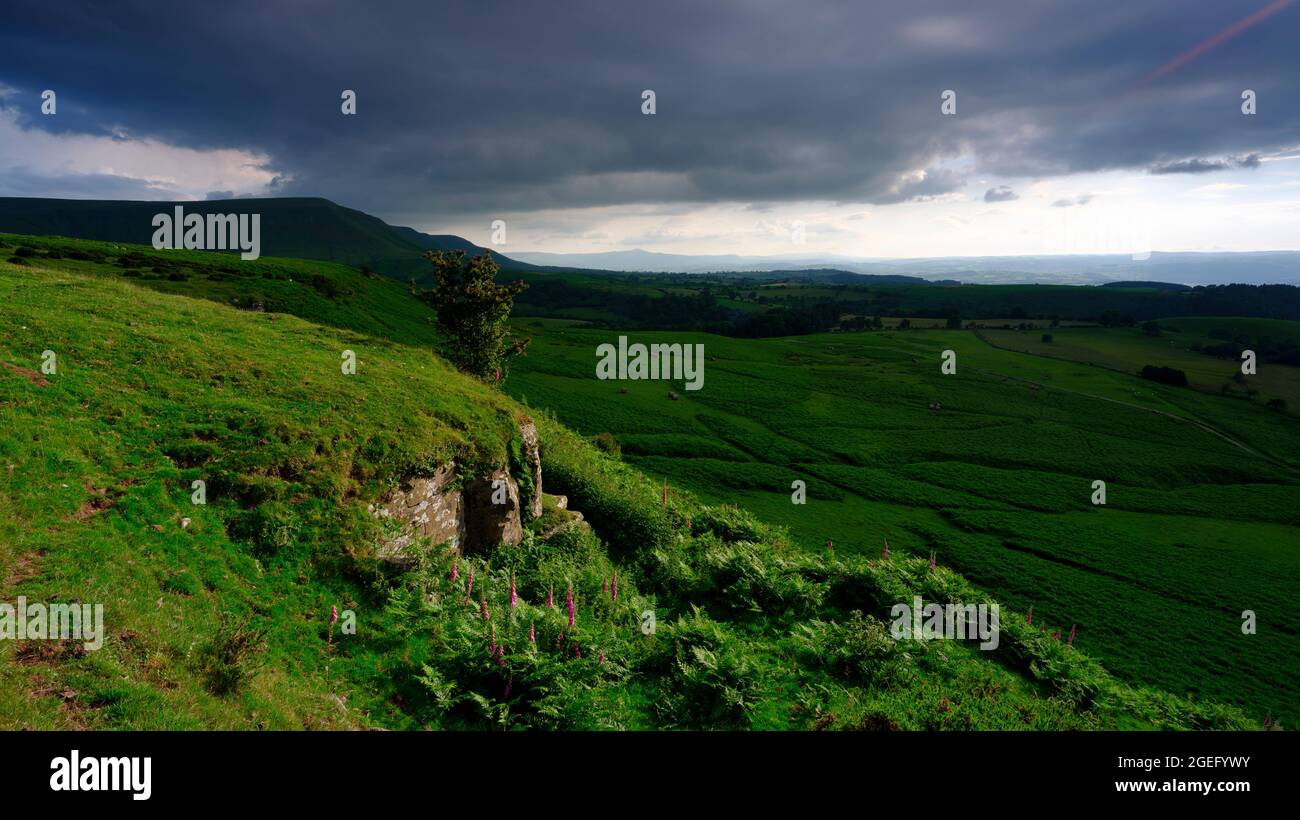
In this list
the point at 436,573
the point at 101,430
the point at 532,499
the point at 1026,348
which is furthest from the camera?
the point at 1026,348

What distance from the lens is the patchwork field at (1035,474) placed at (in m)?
43.8

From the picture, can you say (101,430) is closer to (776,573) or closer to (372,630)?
Result: (372,630)

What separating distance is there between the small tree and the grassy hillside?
1293cm

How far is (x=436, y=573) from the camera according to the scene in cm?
1875

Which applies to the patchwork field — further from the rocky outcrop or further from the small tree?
the rocky outcrop

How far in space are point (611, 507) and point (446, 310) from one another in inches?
866

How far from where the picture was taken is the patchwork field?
43.8 meters

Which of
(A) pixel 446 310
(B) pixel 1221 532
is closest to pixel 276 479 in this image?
(A) pixel 446 310

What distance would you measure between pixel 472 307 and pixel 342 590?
2986 centimetres

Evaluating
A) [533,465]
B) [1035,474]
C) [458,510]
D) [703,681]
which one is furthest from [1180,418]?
[458,510]

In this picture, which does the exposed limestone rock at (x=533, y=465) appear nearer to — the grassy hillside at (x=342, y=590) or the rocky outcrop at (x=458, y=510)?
the rocky outcrop at (x=458, y=510)

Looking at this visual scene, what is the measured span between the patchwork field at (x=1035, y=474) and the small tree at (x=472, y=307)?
2828cm

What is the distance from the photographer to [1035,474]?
76625 millimetres

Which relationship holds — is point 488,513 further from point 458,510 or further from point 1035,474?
point 1035,474
